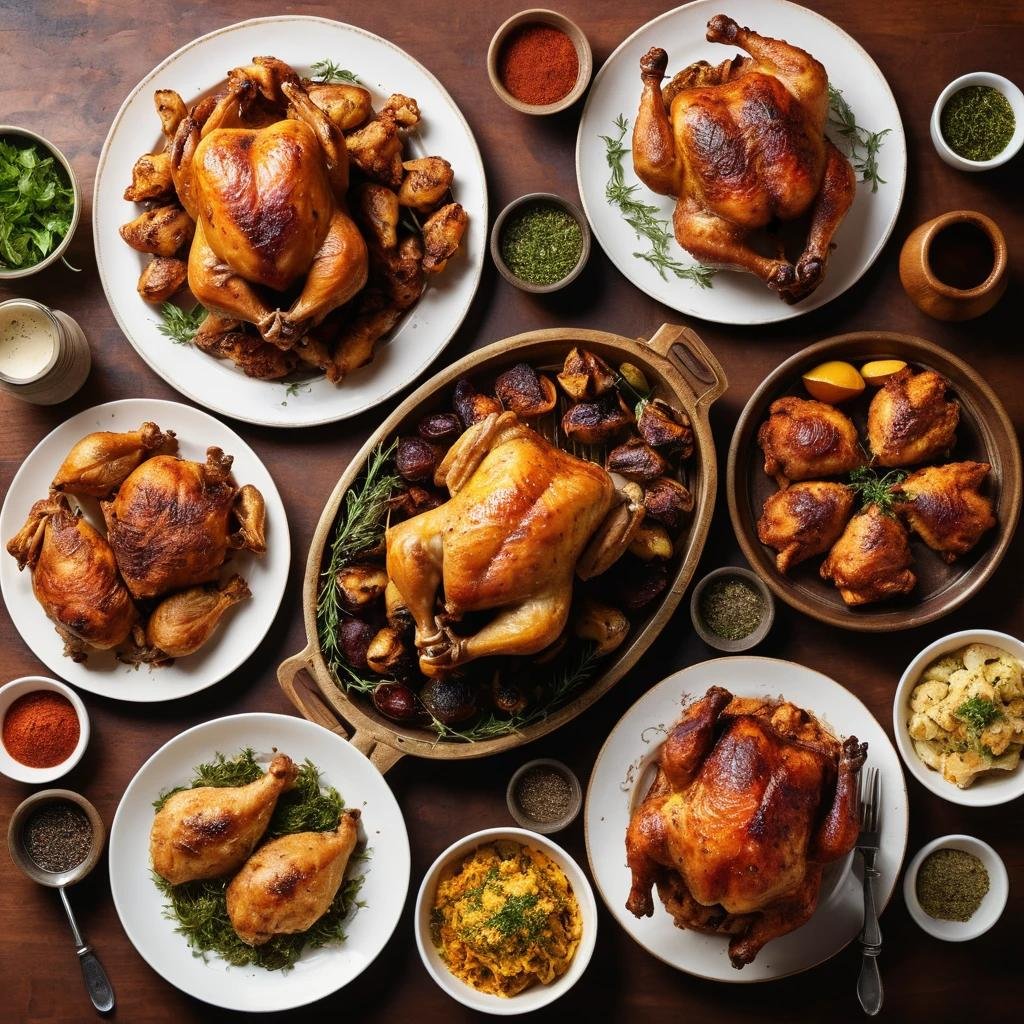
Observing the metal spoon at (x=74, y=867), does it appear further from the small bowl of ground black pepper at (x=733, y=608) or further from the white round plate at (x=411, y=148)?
the small bowl of ground black pepper at (x=733, y=608)

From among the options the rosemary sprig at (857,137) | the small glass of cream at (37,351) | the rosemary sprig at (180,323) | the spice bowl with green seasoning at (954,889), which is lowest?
the spice bowl with green seasoning at (954,889)

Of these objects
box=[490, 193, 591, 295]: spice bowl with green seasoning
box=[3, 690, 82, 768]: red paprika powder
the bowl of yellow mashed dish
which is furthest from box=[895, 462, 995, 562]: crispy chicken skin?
box=[3, 690, 82, 768]: red paprika powder

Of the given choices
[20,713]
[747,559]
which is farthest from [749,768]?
[20,713]

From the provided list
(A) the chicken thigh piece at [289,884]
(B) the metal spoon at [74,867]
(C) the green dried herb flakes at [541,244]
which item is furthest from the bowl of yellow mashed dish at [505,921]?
(C) the green dried herb flakes at [541,244]

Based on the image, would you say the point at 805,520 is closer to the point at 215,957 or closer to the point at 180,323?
the point at 180,323

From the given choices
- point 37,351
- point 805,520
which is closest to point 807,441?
point 805,520
